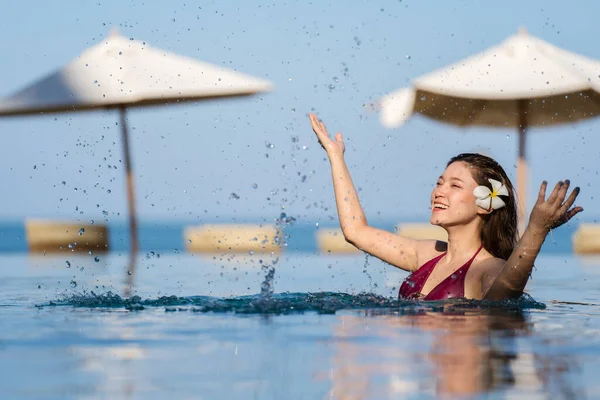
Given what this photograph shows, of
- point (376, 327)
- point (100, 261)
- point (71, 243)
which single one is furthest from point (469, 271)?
point (71, 243)

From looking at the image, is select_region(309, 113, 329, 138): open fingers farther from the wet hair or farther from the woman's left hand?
the woman's left hand

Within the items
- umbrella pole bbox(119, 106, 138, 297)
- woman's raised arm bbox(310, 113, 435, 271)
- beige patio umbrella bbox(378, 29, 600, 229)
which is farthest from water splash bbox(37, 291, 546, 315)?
umbrella pole bbox(119, 106, 138, 297)

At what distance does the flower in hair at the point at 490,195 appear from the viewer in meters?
5.09

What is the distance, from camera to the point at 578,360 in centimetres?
329

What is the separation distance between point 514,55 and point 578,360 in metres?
9.73

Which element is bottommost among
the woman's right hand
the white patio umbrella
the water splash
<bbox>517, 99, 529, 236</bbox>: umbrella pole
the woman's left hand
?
the water splash

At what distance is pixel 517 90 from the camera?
12016 mm

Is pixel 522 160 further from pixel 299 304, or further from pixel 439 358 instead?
pixel 439 358

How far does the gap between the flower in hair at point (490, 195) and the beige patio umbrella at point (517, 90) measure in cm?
631

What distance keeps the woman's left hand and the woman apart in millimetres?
441

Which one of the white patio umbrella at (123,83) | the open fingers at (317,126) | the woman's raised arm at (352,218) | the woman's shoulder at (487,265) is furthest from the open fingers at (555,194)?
the white patio umbrella at (123,83)

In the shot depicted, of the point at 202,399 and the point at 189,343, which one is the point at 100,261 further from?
the point at 202,399

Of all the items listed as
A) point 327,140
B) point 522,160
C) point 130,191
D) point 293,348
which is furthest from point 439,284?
point 130,191

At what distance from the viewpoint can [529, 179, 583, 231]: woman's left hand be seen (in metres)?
4.36
